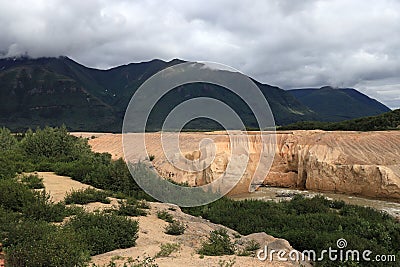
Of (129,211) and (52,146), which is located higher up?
(52,146)

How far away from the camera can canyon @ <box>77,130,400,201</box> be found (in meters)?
26.4

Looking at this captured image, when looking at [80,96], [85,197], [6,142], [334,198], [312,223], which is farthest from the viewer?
[80,96]

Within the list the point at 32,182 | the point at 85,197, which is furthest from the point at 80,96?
the point at 85,197

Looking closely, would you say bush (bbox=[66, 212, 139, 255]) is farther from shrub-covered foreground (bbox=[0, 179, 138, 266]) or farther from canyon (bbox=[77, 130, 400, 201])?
canyon (bbox=[77, 130, 400, 201])

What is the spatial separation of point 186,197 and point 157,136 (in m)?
19.7

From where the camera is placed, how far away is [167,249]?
25.6 ft

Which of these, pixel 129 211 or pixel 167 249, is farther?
pixel 129 211

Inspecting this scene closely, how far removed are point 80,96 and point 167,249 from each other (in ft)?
411

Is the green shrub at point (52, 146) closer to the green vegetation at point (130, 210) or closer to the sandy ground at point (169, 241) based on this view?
the sandy ground at point (169, 241)

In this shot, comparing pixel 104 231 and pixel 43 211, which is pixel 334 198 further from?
pixel 43 211

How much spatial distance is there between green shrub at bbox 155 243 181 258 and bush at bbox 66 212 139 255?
33.4 inches

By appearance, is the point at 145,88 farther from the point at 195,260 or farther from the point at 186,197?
the point at 186,197

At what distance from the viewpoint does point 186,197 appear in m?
17.7

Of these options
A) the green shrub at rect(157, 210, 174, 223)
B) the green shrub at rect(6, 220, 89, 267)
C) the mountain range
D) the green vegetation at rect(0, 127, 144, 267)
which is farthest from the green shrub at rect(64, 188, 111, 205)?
the mountain range
